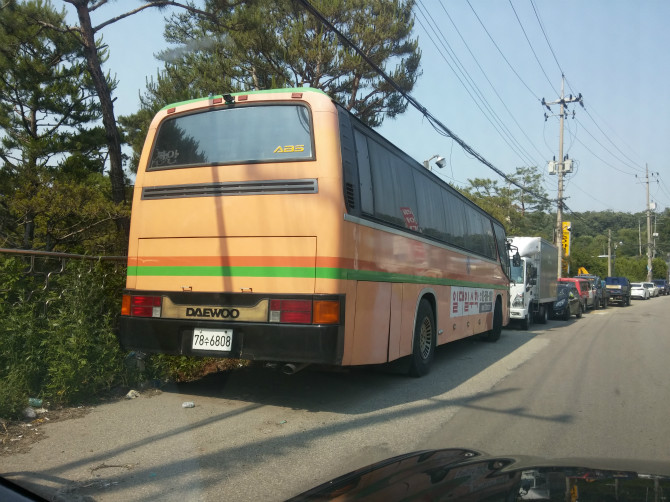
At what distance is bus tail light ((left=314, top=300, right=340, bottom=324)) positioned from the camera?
17.9 feet

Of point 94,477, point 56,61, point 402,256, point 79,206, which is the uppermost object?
point 56,61

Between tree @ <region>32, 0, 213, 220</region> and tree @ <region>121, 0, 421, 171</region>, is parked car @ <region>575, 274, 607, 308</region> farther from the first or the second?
tree @ <region>32, 0, 213, 220</region>

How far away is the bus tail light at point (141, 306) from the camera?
20.1 ft

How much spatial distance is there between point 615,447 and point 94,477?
4.35m

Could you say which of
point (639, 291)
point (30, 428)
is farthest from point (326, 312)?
point (639, 291)

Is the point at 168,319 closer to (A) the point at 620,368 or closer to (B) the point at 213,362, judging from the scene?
(B) the point at 213,362

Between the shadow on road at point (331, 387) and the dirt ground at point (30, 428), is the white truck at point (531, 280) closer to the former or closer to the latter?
the shadow on road at point (331, 387)

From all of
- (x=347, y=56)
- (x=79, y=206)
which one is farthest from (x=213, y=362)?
(x=347, y=56)

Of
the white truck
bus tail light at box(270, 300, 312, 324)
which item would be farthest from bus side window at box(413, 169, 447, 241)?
the white truck

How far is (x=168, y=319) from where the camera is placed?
6035 millimetres

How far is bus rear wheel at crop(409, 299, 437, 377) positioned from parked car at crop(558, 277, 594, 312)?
1855 centimetres

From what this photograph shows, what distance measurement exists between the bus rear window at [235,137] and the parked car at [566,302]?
18846 mm

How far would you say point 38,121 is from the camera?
53.2 feet

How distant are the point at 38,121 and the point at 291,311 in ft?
46.5
